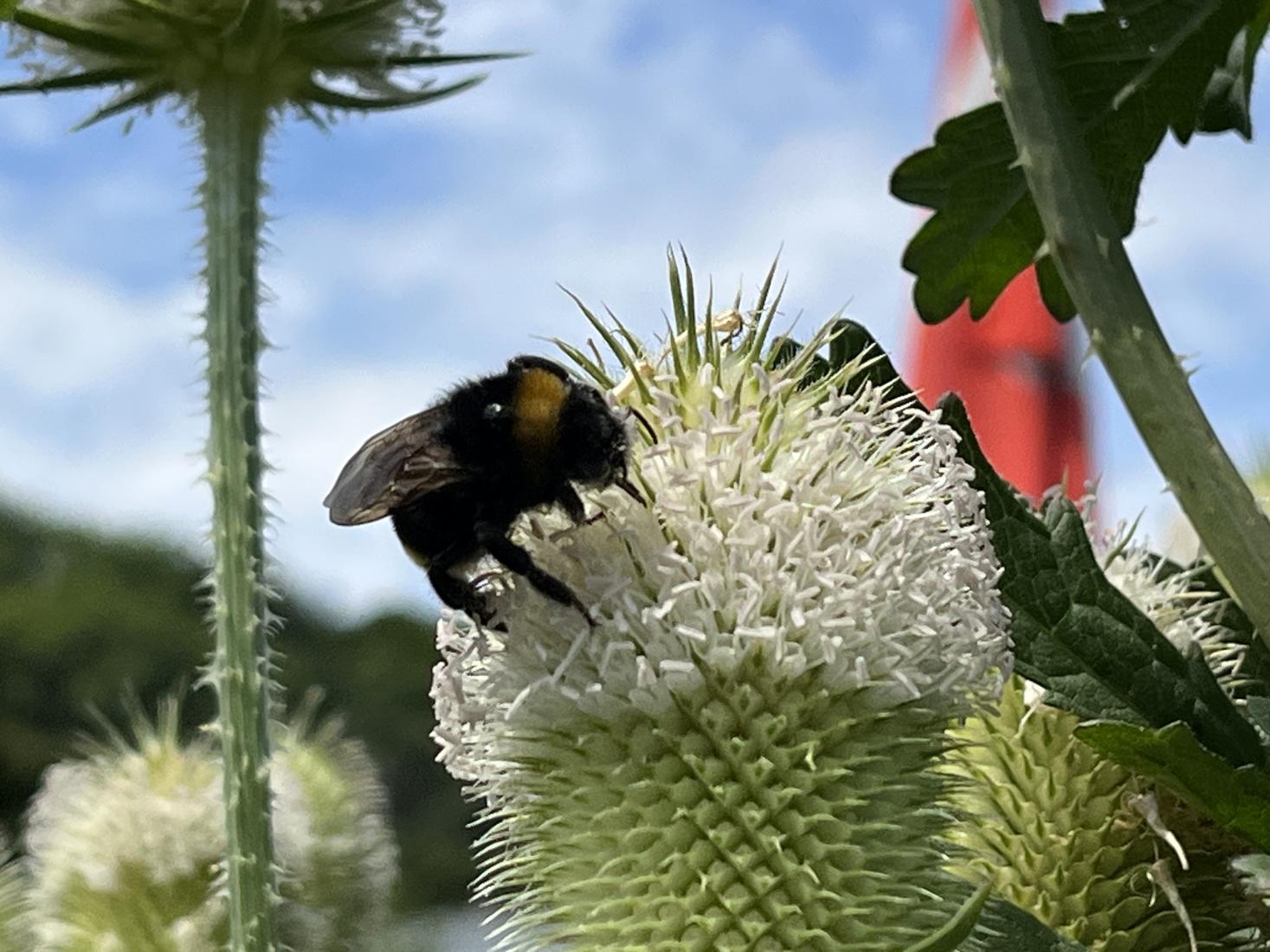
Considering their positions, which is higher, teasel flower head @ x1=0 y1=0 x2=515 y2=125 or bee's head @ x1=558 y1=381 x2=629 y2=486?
teasel flower head @ x1=0 y1=0 x2=515 y2=125

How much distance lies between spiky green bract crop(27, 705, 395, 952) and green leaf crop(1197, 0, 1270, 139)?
1.97 metres

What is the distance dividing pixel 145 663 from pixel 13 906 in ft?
76.1

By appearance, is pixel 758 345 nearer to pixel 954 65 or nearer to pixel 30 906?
pixel 30 906

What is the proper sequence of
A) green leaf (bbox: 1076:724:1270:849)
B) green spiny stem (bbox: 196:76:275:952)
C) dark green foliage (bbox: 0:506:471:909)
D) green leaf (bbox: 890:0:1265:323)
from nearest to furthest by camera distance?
green leaf (bbox: 1076:724:1270:849), green leaf (bbox: 890:0:1265:323), green spiny stem (bbox: 196:76:275:952), dark green foliage (bbox: 0:506:471:909)

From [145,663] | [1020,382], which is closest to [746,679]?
[1020,382]

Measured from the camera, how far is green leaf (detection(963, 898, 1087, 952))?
1.31m

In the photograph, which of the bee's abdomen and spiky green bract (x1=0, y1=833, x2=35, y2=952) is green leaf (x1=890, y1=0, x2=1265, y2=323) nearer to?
the bee's abdomen

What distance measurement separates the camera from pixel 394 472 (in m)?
1.41

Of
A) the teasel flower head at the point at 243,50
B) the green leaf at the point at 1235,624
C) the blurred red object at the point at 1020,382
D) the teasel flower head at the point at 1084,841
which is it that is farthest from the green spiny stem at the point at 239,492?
the blurred red object at the point at 1020,382

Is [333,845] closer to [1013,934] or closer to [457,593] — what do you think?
[457,593]

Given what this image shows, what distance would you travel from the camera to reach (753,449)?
136 centimetres

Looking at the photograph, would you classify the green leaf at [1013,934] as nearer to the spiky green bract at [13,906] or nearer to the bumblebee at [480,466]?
the bumblebee at [480,466]

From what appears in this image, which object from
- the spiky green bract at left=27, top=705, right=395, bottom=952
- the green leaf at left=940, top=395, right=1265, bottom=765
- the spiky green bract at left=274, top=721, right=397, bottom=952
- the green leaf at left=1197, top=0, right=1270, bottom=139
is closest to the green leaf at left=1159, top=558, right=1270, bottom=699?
the green leaf at left=940, top=395, right=1265, bottom=765

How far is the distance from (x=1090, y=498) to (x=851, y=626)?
0.69m
